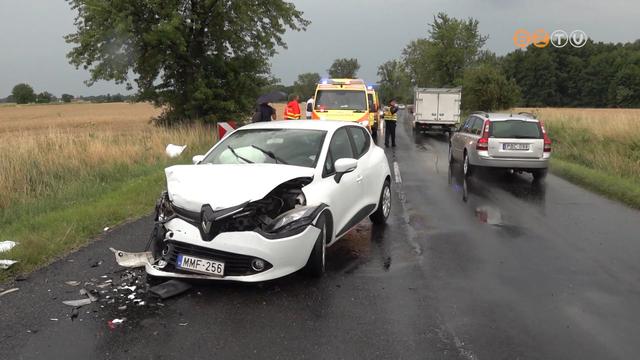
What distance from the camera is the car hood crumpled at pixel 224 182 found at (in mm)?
4742

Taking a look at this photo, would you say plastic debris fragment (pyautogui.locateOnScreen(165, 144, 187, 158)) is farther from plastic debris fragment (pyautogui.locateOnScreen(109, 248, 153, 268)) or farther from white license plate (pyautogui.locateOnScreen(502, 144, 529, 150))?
plastic debris fragment (pyautogui.locateOnScreen(109, 248, 153, 268))

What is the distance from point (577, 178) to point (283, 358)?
11.2 meters

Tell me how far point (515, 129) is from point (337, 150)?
716 centimetres

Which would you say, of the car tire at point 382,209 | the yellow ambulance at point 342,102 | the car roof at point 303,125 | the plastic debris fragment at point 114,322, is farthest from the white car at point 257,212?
the yellow ambulance at point 342,102

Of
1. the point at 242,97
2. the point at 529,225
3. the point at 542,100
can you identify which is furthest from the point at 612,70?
the point at 529,225

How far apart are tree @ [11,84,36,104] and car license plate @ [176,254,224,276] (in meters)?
148

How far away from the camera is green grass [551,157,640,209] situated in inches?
395

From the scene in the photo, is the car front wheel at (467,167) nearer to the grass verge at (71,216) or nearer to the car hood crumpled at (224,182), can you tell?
the grass verge at (71,216)

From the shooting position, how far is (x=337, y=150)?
6305mm

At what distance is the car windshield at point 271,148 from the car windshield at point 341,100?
11.7 m

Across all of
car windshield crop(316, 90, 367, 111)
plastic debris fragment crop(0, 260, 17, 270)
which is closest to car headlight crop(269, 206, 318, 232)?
plastic debris fragment crop(0, 260, 17, 270)

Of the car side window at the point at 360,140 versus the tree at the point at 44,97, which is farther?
the tree at the point at 44,97

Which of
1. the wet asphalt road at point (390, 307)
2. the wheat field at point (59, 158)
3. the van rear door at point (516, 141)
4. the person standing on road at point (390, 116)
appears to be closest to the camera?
the wet asphalt road at point (390, 307)

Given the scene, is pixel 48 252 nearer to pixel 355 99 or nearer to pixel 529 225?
pixel 529 225
